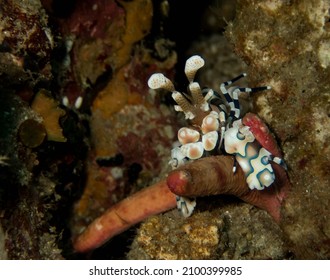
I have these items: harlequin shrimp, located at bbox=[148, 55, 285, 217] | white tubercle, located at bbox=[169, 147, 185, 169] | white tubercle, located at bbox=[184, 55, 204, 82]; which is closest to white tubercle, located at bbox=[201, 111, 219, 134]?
harlequin shrimp, located at bbox=[148, 55, 285, 217]

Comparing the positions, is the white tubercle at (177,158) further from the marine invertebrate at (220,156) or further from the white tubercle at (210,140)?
the white tubercle at (210,140)

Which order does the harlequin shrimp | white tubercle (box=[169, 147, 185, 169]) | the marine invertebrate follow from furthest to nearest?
1. white tubercle (box=[169, 147, 185, 169])
2. the harlequin shrimp
3. the marine invertebrate

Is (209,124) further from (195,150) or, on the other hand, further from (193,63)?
(193,63)

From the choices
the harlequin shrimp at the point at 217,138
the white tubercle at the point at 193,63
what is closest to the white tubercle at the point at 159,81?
the harlequin shrimp at the point at 217,138

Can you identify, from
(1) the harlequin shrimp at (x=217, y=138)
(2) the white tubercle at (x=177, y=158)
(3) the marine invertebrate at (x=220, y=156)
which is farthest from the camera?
(2) the white tubercle at (x=177, y=158)

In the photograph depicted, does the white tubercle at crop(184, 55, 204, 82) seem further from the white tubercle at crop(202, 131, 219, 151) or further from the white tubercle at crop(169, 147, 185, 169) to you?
the white tubercle at crop(169, 147, 185, 169)

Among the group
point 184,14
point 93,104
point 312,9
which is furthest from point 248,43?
point 184,14
